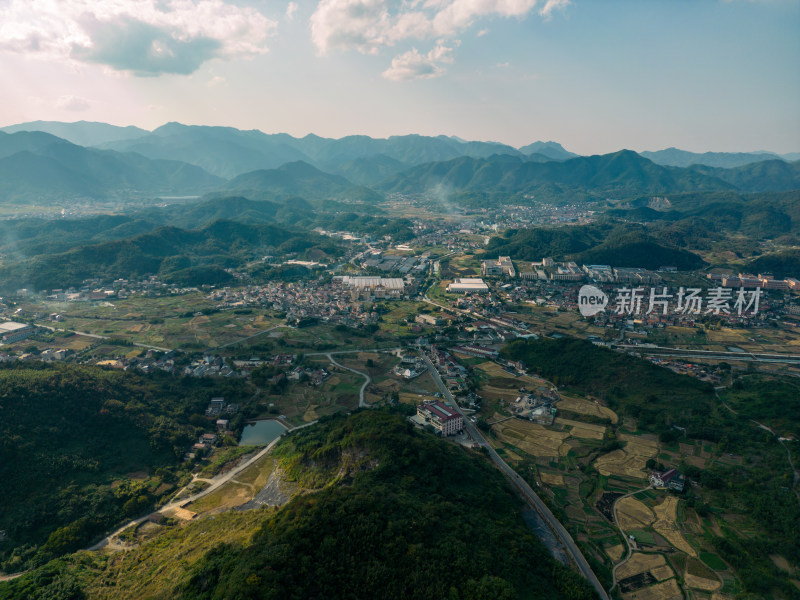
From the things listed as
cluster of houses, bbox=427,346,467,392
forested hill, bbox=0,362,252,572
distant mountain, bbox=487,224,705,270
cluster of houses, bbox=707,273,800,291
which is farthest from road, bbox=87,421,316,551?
cluster of houses, bbox=707,273,800,291

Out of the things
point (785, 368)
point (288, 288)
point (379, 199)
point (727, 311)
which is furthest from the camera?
point (379, 199)

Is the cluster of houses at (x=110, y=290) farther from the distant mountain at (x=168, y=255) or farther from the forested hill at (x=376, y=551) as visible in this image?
the forested hill at (x=376, y=551)

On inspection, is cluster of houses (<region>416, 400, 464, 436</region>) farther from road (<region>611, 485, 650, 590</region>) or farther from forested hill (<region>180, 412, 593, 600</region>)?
road (<region>611, 485, 650, 590</region>)

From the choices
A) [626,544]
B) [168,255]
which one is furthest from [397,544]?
[168,255]

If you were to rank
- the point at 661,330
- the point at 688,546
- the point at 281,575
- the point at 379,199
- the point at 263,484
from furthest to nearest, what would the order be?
1. the point at 379,199
2. the point at 661,330
3. the point at 263,484
4. the point at 688,546
5. the point at 281,575

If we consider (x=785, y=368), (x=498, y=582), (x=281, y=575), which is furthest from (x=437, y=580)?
(x=785, y=368)

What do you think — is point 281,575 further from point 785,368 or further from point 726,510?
point 785,368

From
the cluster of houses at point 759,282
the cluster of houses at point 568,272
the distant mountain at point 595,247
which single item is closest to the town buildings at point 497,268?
the cluster of houses at point 568,272

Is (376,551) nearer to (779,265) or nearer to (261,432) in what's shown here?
(261,432)
